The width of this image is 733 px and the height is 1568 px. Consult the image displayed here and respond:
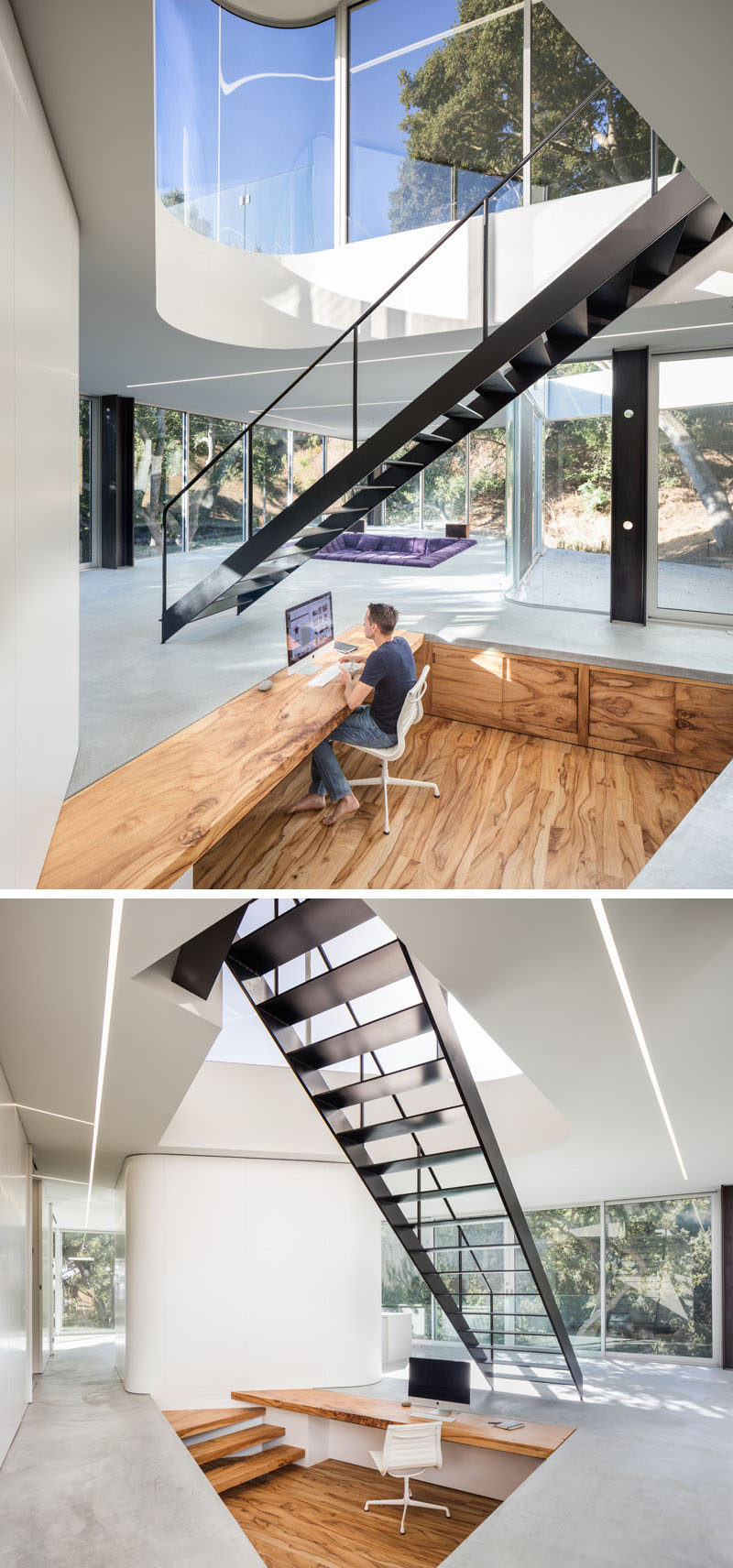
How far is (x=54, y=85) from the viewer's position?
3109mm

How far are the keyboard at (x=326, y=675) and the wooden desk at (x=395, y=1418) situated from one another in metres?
5.12

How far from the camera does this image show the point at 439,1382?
7.59m

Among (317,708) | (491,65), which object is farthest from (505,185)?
(317,708)

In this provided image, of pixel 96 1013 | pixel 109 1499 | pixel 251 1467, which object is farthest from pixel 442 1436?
pixel 96 1013

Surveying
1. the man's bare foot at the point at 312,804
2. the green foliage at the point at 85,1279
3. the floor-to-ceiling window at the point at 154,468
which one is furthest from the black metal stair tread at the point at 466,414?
the green foliage at the point at 85,1279

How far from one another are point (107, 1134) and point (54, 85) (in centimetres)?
662

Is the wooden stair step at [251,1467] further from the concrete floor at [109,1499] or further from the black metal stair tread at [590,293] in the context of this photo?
the black metal stair tread at [590,293]

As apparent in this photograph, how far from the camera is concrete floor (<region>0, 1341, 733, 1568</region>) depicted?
3.90 metres

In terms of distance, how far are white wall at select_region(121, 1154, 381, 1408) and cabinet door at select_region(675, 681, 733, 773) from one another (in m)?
4.97

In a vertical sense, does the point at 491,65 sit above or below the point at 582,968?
above

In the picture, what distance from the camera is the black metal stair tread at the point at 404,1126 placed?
4.88m

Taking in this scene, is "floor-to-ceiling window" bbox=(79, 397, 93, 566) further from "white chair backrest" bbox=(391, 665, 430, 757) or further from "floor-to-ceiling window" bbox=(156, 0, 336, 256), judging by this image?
"white chair backrest" bbox=(391, 665, 430, 757)

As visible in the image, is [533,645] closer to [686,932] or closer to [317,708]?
[317,708]

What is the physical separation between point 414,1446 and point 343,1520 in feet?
2.51
